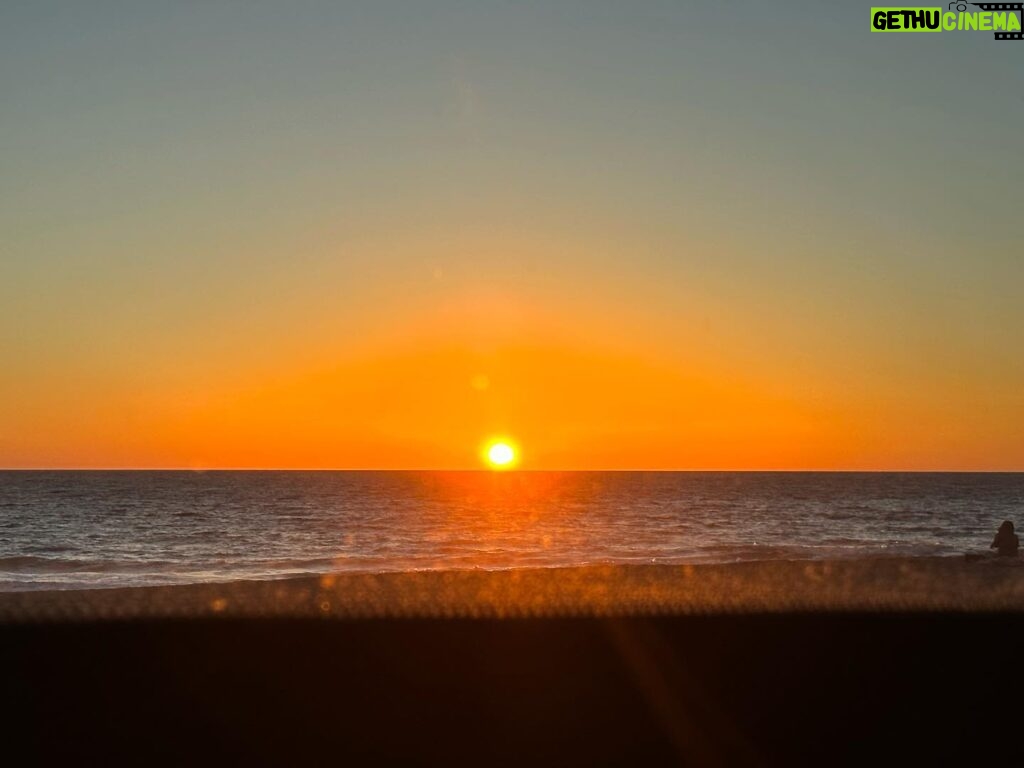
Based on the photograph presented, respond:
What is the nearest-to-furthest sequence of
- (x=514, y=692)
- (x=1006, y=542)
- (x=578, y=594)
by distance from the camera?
(x=514, y=692) → (x=578, y=594) → (x=1006, y=542)

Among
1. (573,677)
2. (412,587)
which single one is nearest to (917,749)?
(573,677)

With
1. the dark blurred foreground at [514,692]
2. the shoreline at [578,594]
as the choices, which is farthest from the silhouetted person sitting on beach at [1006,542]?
the dark blurred foreground at [514,692]

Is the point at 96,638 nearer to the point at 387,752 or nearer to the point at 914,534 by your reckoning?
the point at 387,752

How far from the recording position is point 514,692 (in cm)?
1175

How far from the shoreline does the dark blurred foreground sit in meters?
1.01

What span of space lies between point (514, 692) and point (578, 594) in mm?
8210

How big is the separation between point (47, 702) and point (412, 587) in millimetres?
11165

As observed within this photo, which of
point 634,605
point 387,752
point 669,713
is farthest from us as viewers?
point 634,605

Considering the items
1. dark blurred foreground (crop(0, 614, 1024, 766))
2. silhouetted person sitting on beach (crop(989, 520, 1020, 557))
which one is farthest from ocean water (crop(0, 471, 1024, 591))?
dark blurred foreground (crop(0, 614, 1024, 766))

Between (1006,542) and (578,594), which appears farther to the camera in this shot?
(1006,542)

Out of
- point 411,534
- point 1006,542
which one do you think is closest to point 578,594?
point 1006,542

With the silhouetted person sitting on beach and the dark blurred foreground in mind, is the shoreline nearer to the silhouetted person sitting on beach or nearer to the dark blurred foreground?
the dark blurred foreground

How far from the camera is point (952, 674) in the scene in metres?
12.4

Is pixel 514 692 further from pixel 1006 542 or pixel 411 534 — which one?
pixel 411 534
